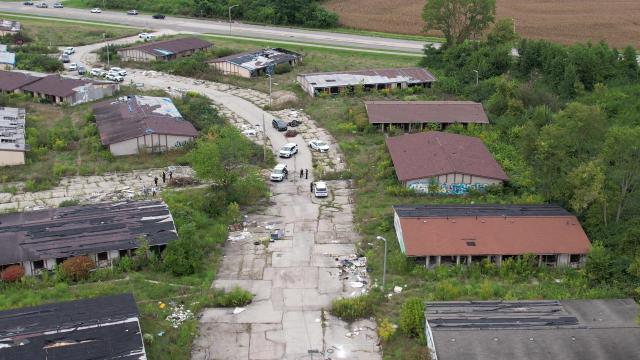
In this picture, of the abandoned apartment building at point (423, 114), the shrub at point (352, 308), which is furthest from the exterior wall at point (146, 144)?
the shrub at point (352, 308)

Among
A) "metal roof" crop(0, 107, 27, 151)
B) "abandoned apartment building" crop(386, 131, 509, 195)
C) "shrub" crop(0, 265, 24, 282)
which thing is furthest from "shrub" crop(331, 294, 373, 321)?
"metal roof" crop(0, 107, 27, 151)

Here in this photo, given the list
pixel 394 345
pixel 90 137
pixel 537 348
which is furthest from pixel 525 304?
pixel 90 137

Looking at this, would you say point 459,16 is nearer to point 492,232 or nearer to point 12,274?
point 492,232

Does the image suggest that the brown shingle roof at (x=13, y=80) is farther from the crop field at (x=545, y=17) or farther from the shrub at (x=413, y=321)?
the shrub at (x=413, y=321)

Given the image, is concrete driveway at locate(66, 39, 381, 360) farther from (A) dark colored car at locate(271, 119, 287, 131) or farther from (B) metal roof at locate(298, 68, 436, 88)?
(B) metal roof at locate(298, 68, 436, 88)

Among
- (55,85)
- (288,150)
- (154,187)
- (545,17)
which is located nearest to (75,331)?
(154,187)

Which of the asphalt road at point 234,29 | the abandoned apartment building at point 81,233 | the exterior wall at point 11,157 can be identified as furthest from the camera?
the asphalt road at point 234,29

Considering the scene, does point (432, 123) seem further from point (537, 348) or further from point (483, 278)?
point (537, 348)
